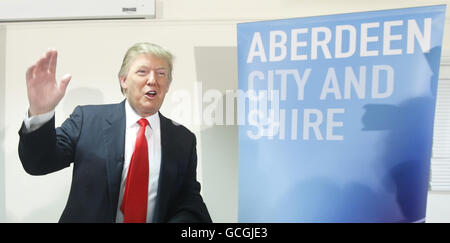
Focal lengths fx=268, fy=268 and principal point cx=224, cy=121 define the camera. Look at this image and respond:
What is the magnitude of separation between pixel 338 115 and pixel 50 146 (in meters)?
1.44

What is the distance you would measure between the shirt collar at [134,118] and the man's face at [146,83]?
2cm

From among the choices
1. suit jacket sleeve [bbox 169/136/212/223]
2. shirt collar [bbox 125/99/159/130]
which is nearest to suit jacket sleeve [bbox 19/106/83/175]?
shirt collar [bbox 125/99/159/130]

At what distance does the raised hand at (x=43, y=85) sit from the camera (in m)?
1.34

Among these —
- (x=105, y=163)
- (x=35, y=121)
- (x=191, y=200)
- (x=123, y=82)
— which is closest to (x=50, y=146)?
(x=35, y=121)

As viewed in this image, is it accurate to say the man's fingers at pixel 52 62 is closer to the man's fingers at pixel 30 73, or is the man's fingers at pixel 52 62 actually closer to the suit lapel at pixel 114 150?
the man's fingers at pixel 30 73

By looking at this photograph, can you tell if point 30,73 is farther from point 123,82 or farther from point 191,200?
point 191,200

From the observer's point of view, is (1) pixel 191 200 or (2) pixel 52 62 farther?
(1) pixel 191 200

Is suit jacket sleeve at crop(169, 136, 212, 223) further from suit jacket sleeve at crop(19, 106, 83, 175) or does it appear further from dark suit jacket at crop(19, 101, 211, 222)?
suit jacket sleeve at crop(19, 106, 83, 175)

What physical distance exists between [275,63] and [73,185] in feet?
4.13

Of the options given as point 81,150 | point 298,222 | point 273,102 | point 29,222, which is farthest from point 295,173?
point 29,222

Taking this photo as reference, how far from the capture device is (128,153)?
55.6 inches

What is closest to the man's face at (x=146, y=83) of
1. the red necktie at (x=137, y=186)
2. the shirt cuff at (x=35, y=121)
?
the red necktie at (x=137, y=186)
